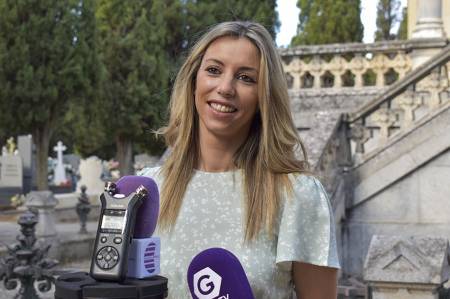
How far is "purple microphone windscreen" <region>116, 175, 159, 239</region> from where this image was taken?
1951 mm

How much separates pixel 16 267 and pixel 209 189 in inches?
181

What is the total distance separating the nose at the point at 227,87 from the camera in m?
2.28

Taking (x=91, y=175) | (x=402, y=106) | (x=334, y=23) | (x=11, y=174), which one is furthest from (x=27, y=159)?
(x=402, y=106)

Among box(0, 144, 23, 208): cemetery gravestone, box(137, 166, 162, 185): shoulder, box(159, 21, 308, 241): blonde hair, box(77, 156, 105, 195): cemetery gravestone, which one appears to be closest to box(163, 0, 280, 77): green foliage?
box(77, 156, 105, 195): cemetery gravestone

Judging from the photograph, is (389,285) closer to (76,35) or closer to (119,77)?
(76,35)

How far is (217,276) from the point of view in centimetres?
214

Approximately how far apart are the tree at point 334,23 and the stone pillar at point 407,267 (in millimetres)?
27690

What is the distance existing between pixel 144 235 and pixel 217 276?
0.95ft

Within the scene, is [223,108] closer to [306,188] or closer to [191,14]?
[306,188]

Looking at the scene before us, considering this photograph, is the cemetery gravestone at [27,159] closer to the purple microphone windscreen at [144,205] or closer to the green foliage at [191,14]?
the green foliage at [191,14]

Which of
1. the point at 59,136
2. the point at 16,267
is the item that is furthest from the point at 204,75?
the point at 59,136

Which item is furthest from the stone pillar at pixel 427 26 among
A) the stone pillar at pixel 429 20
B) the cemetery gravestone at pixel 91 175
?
the cemetery gravestone at pixel 91 175

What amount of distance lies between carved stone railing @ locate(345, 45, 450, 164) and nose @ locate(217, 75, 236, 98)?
7.38m

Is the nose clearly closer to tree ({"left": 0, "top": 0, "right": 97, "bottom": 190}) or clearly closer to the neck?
the neck
